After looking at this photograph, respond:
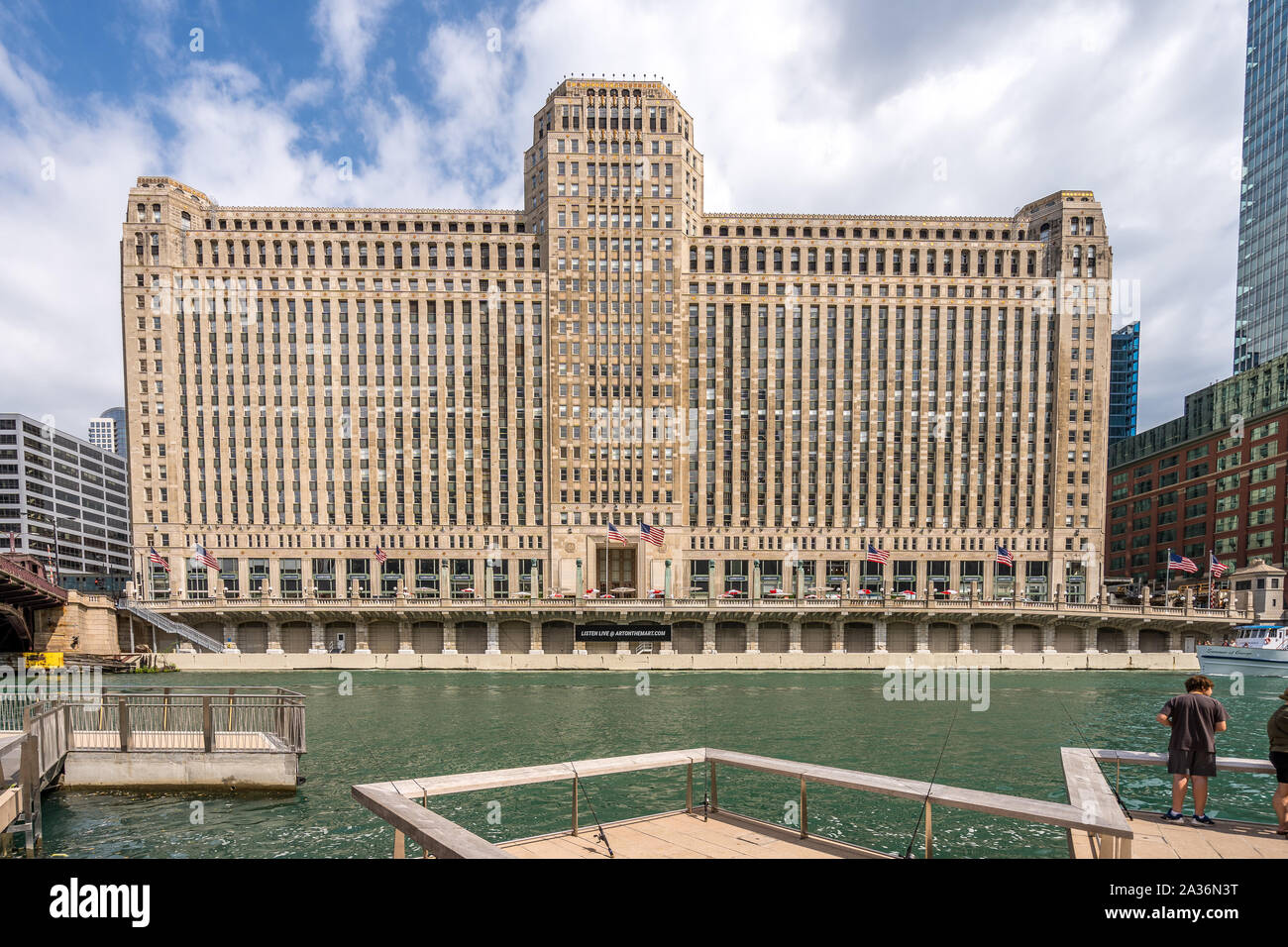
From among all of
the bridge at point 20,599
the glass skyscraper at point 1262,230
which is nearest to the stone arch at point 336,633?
the bridge at point 20,599

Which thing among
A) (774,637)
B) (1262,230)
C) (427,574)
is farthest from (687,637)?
(1262,230)

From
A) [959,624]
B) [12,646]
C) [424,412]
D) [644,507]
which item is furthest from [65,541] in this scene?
[959,624]

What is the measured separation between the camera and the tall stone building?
308 feet

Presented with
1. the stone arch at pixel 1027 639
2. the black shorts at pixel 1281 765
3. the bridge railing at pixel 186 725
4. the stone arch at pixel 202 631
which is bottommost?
the stone arch at pixel 1027 639

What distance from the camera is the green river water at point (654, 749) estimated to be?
16.6 m

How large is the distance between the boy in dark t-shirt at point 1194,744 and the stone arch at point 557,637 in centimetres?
→ 7160

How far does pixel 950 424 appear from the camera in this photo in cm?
9819

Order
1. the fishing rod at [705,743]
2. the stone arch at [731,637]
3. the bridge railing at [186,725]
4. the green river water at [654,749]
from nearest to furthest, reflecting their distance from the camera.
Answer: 1. the fishing rod at [705,743]
2. the green river water at [654,749]
3. the bridge railing at [186,725]
4. the stone arch at [731,637]

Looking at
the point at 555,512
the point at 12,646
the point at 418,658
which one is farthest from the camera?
the point at 555,512

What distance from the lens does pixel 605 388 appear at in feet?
310

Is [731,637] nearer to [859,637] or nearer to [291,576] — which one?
[859,637]

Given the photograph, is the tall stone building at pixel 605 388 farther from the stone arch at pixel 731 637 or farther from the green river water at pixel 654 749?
the green river water at pixel 654 749
